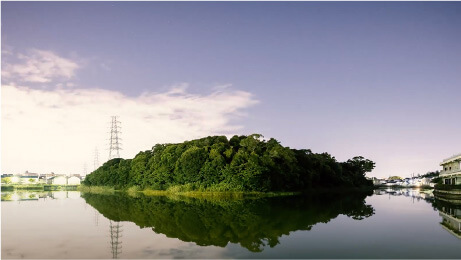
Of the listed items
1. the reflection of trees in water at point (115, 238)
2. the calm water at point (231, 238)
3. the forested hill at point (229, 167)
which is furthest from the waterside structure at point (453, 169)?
the reflection of trees in water at point (115, 238)

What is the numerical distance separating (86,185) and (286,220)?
105826 millimetres

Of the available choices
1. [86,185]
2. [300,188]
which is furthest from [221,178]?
[86,185]

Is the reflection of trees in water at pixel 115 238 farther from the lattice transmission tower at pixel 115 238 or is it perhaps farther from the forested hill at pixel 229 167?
the forested hill at pixel 229 167

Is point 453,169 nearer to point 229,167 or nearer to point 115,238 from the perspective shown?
point 229,167

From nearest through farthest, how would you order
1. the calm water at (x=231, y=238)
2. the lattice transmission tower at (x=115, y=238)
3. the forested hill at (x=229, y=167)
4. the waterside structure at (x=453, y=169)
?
the calm water at (x=231, y=238)
the lattice transmission tower at (x=115, y=238)
the forested hill at (x=229, y=167)
the waterside structure at (x=453, y=169)

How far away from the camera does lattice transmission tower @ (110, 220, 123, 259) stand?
1718cm

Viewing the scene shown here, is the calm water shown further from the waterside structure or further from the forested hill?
the waterside structure

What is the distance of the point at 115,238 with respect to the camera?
21203mm

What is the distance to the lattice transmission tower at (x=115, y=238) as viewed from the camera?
1718 centimetres

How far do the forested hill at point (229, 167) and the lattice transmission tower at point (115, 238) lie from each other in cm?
4218

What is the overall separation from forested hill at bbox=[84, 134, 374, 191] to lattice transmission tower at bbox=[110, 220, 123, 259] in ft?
138

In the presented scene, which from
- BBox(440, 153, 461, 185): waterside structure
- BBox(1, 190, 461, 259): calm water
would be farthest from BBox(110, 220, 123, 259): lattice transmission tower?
BBox(440, 153, 461, 185): waterside structure

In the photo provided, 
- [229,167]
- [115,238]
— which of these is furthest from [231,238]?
[229,167]

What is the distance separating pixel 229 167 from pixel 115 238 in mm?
48972
